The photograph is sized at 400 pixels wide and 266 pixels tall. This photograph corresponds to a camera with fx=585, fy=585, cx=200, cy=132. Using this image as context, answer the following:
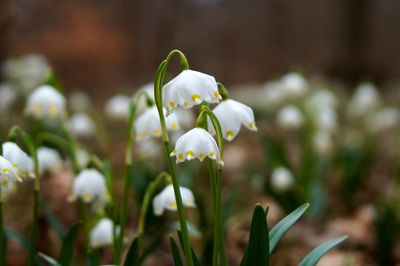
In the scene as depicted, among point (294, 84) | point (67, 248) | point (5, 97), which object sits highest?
Result: point (5, 97)

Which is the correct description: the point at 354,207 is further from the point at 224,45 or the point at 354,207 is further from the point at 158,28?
the point at 224,45

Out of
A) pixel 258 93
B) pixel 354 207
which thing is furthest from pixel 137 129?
pixel 258 93

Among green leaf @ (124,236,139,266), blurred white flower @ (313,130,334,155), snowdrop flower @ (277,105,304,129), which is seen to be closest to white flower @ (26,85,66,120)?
green leaf @ (124,236,139,266)

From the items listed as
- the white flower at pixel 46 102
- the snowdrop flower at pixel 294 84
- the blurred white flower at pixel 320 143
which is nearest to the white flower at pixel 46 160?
the white flower at pixel 46 102

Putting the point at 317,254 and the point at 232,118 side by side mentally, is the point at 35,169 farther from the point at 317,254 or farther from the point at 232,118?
the point at 317,254

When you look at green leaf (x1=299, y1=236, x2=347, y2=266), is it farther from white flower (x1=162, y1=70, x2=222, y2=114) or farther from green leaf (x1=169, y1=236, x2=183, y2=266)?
white flower (x1=162, y1=70, x2=222, y2=114)

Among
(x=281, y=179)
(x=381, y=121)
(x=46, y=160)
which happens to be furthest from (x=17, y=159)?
(x=381, y=121)
